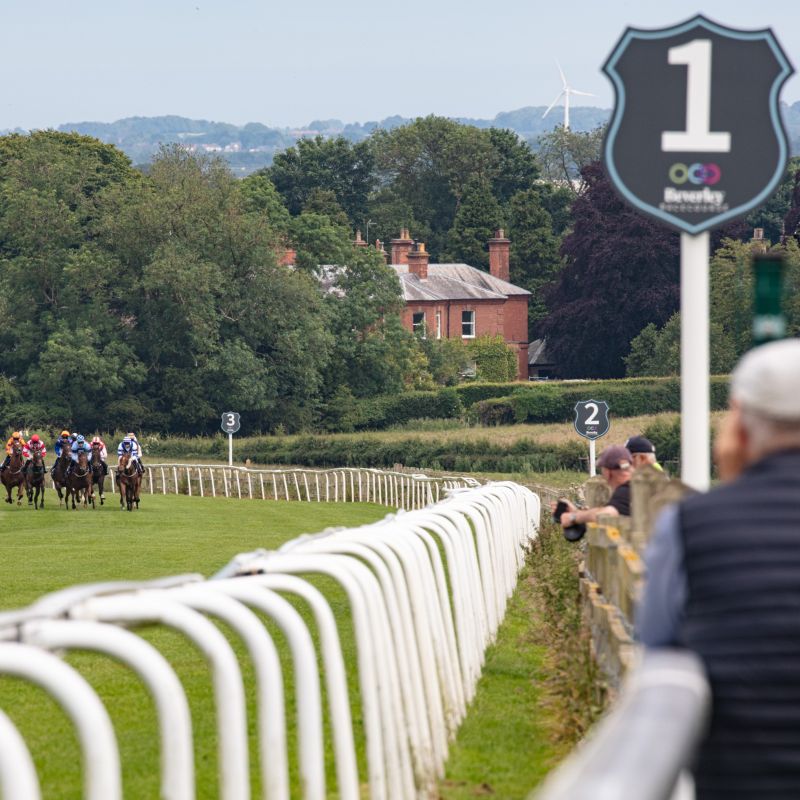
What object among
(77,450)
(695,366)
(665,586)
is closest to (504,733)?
(695,366)

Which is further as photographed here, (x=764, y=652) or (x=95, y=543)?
(x=95, y=543)

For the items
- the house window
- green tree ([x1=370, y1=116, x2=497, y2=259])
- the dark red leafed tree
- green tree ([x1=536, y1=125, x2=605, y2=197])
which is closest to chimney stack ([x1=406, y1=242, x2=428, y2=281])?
the house window

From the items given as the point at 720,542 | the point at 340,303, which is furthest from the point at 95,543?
the point at 340,303

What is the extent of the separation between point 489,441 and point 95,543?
33882 mm

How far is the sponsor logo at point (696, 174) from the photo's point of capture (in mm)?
7625

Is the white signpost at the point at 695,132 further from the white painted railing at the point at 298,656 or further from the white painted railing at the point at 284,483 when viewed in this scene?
the white painted railing at the point at 284,483

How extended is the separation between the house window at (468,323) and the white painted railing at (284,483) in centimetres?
3738

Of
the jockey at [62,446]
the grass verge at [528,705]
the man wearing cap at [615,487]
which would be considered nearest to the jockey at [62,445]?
the jockey at [62,446]

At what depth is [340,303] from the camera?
2800 inches

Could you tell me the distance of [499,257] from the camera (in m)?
90.2

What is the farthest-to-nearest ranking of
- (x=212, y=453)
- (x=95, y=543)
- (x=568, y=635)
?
(x=212, y=453)
(x=95, y=543)
(x=568, y=635)

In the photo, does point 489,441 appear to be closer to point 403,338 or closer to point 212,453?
point 212,453

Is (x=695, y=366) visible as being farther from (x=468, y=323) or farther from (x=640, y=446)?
(x=468, y=323)

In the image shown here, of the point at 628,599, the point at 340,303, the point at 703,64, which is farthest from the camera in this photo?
the point at 340,303
